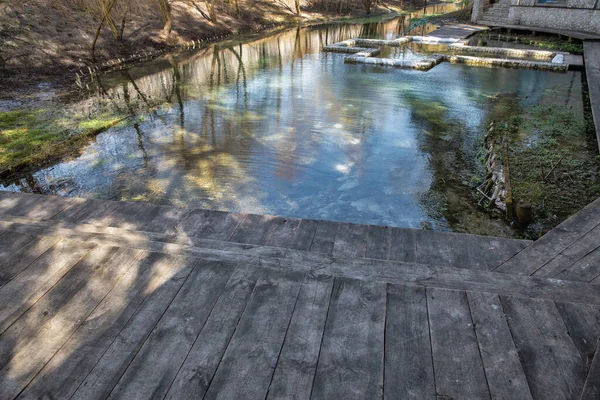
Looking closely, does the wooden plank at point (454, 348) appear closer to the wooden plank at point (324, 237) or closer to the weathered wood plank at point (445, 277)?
the weathered wood plank at point (445, 277)

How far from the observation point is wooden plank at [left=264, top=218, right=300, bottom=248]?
9.44ft

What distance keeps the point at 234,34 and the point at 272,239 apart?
66.8 feet

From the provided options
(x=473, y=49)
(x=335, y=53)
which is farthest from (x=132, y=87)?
(x=473, y=49)

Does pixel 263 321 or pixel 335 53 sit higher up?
pixel 335 53

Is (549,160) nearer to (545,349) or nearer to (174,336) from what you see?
(545,349)

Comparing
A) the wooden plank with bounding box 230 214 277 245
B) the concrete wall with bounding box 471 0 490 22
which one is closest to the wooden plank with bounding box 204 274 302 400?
the wooden plank with bounding box 230 214 277 245

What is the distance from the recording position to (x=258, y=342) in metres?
2.07

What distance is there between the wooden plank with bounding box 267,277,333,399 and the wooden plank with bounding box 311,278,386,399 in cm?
4

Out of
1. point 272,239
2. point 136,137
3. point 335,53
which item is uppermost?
point 335,53

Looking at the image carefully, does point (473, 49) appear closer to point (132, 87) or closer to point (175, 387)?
point (132, 87)

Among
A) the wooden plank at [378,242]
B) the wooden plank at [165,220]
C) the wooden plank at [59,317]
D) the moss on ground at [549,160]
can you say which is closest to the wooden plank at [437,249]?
the wooden plank at [378,242]

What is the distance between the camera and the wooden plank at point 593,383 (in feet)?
5.59

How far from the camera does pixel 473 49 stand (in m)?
15.6

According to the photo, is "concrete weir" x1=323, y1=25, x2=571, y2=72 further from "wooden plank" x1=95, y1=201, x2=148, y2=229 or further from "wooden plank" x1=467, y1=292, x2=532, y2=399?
"wooden plank" x1=467, y1=292, x2=532, y2=399
